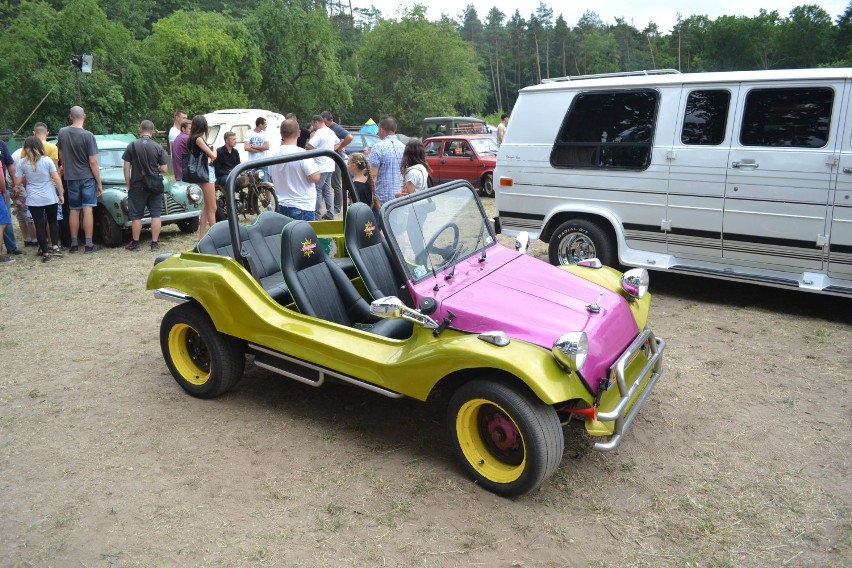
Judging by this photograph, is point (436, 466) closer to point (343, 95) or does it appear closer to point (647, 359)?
point (647, 359)

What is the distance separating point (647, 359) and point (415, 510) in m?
1.71

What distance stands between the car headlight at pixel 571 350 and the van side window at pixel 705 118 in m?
3.97

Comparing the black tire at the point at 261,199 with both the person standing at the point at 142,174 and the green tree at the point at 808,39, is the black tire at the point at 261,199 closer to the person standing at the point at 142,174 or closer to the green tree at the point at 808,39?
the person standing at the point at 142,174

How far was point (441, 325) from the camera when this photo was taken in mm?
3822

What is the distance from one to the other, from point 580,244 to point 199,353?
171 inches

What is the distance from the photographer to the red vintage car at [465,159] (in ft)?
49.2

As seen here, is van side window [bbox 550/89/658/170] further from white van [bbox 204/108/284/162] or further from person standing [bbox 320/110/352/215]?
white van [bbox 204/108/284/162]

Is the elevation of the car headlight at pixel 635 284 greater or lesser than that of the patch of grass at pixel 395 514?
greater

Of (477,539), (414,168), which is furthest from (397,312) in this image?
(414,168)

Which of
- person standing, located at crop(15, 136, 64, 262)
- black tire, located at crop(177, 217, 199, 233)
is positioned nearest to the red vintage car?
black tire, located at crop(177, 217, 199, 233)

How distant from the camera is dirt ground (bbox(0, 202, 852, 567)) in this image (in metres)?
3.24

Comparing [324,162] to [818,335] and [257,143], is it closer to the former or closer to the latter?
[257,143]

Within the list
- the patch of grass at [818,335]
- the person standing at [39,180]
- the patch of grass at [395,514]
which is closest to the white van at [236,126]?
the person standing at [39,180]

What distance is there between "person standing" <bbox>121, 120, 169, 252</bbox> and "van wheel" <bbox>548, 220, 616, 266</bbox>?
17.8 feet
